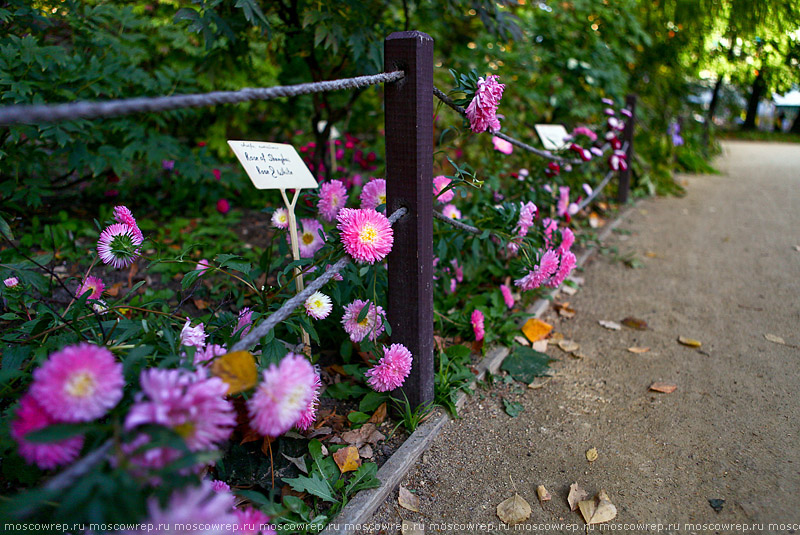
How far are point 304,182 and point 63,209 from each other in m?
2.39

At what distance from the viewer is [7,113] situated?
26.1 inches

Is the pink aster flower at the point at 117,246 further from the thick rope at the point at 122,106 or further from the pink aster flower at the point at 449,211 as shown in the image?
the pink aster flower at the point at 449,211

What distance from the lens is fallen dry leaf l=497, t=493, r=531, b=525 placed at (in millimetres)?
1337

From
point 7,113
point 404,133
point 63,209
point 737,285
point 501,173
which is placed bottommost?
point 737,285

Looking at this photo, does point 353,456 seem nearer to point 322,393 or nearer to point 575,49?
point 322,393

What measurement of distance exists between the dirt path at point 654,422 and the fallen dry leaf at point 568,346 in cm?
4

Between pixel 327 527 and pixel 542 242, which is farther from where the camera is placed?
pixel 542 242

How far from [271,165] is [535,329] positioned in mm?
1408

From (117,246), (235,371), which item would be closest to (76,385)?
(235,371)

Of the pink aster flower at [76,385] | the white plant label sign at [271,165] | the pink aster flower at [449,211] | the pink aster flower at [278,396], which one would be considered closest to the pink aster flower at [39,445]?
the pink aster flower at [76,385]

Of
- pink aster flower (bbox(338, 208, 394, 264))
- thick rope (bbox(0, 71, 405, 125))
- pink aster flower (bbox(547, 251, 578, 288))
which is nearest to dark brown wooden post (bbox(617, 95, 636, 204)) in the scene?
pink aster flower (bbox(547, 251, 578, 288))

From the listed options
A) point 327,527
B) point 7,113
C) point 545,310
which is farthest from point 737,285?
point 7,113

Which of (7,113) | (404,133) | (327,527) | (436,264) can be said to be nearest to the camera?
(7,113)

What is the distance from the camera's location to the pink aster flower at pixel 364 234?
4.49 ft
